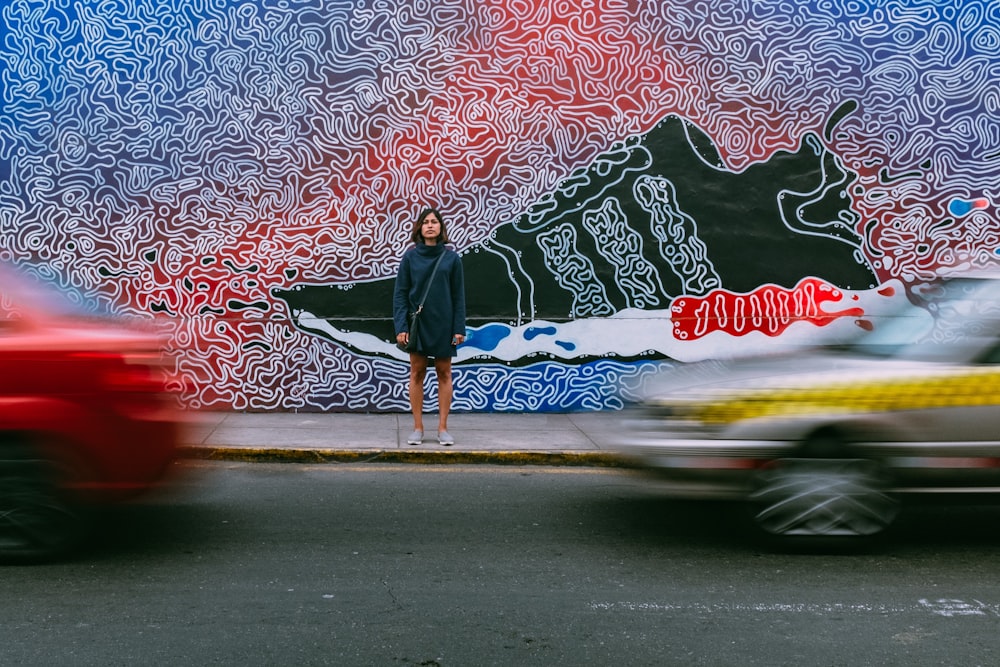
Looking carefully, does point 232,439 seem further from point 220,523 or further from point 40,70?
point 40,70

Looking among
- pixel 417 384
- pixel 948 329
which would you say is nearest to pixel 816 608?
pixel 948 329

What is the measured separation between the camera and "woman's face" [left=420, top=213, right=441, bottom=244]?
332 inches

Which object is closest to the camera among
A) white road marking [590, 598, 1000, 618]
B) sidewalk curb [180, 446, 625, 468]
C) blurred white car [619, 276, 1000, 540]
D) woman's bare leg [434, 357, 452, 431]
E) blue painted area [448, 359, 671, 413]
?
white road marking [590, 598, 1000, 618]

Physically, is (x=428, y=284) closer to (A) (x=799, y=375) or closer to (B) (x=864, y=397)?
(A) (x=799, y=375)

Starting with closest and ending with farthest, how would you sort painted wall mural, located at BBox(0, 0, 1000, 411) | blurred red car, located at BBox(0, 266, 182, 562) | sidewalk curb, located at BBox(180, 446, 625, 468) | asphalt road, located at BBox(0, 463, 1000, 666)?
asphalt road, located at BBox(0, 463, 1000, 666)
blurred red car, located at BBox(0, 266, 182, 562)
sidewalk curb, located at BBox(180, 446, 625, 468)
painted wall mural, located at BBox(0, 0, 1000, 411)

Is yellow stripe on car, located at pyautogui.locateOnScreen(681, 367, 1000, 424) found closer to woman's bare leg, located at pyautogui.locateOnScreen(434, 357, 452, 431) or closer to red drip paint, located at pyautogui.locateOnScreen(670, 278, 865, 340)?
woman's bare leg, located at pyautogui.locateOnScreen(434, 357, 452, 431)

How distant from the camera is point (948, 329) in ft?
18.3

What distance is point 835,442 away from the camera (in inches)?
213

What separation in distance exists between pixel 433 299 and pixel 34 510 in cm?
394

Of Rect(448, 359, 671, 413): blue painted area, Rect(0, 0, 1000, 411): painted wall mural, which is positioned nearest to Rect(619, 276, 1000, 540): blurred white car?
Rect(0, 0, 1000, 411): painted wall mural

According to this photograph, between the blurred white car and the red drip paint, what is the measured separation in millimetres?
4843

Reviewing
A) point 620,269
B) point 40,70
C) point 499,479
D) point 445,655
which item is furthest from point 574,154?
point 445,655

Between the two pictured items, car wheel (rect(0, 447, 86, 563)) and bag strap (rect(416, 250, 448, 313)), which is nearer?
car wheel (rect(0, 447, 86, 563))

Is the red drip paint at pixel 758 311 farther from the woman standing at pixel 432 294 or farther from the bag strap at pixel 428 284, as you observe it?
the bag strap at pixel 428 284
